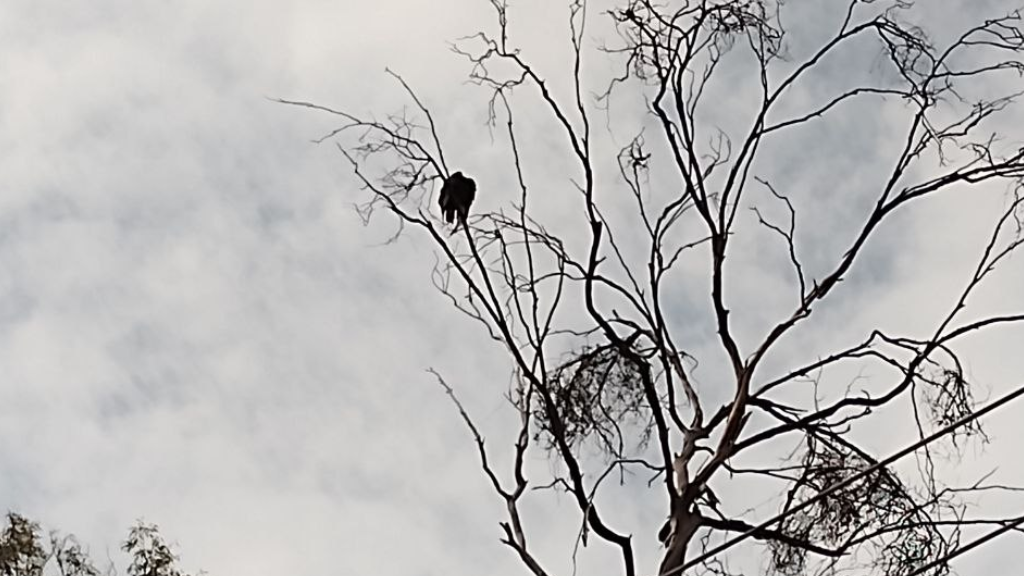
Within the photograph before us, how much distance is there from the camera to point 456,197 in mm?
4672

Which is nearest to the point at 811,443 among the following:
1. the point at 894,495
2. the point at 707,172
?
the point at 894,495

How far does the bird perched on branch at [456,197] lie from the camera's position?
4.66 m

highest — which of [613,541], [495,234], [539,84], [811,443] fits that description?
[539,84]

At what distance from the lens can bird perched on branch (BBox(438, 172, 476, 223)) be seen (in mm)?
4664

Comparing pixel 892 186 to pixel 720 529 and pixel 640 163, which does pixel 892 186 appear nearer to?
pixel 640 163

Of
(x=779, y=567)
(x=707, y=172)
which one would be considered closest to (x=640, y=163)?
(x=707, y=172)

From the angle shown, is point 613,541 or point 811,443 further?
point 811,443

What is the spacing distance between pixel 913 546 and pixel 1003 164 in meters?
1.17

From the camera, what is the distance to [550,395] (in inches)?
185

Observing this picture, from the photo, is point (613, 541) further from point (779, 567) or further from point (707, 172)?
point (707, 172)

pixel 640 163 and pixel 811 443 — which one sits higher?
pixel 640 163

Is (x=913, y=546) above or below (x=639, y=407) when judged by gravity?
below

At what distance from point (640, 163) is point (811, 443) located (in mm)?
1025

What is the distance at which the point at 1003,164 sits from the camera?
4.54m
